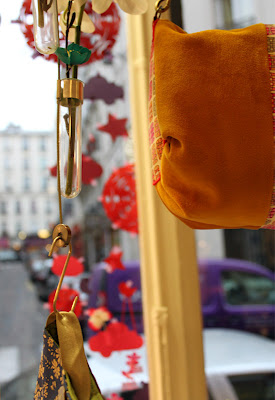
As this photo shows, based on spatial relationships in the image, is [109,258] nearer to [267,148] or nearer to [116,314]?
[116,314]

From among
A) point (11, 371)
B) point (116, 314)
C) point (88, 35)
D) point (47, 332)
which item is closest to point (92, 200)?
point (116, 314)

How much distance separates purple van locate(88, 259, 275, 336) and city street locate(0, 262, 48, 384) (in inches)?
7.5

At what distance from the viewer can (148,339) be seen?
105 cm

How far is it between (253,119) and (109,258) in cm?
79

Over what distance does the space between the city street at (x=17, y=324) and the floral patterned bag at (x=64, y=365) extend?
0.76 metres

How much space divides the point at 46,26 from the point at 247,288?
1504 mm

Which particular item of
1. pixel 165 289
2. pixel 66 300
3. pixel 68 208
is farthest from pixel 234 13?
pixel 66 300

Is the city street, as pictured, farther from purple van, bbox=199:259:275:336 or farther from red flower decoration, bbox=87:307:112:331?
purple van, bbox=199:259:275:336

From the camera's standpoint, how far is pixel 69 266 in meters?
1.06

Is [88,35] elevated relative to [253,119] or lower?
elevated

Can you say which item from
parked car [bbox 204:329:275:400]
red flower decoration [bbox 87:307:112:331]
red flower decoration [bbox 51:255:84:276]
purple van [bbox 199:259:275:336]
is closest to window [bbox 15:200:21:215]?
red flower decoration [bbox 51:255:84:276]

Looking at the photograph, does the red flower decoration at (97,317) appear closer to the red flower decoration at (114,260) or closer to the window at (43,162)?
the red flower decoration at (114,260)

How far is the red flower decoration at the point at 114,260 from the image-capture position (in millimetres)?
1144

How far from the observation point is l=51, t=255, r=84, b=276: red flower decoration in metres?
1.02
